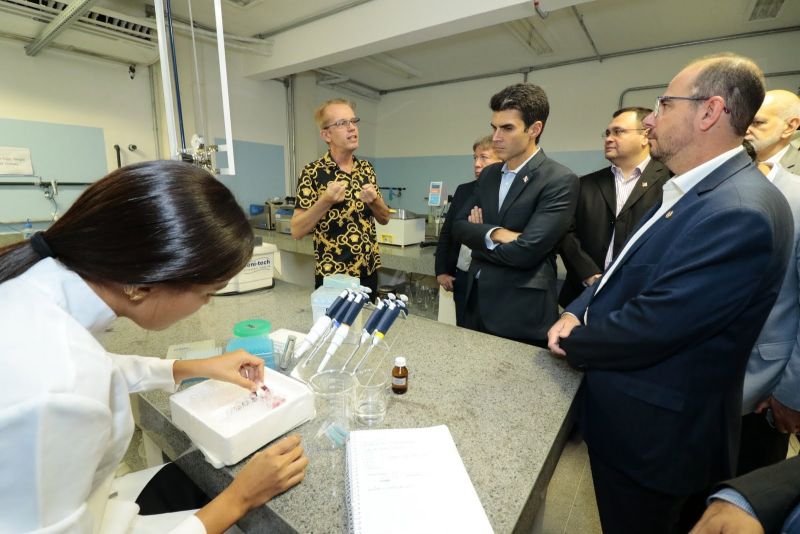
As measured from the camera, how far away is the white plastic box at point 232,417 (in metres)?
0.71

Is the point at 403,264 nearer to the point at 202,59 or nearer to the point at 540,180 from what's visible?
the point at 540,180

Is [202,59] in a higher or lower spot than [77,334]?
higher

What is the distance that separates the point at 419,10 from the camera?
2.54 m

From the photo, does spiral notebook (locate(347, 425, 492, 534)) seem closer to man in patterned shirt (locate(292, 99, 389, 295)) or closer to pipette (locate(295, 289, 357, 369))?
pipette (locate(295, 289, 357, 369))

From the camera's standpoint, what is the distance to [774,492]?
704 mm

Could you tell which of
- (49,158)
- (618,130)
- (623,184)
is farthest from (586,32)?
(49,158)

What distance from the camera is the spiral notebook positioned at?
0.58m

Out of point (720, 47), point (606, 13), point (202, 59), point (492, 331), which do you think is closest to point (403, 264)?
point (492, 331)

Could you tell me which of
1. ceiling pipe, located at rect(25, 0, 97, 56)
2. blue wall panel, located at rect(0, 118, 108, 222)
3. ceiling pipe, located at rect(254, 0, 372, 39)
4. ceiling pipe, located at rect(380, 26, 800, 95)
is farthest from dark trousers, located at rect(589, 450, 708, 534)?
ceiling pipe, located at rect(380, 26, 800, 95)

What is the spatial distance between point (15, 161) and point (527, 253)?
3577mm

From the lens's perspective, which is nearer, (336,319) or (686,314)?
(686,314)

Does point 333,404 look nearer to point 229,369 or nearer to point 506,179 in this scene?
point 229,369

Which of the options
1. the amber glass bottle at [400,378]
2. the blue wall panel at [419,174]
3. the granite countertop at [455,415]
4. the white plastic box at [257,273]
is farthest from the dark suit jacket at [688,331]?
the blue wall panel at [419,174]

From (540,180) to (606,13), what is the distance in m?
2.40
